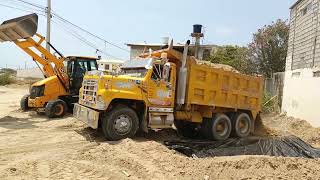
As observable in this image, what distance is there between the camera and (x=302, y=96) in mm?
18156

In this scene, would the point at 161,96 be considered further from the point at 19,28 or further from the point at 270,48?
the point at 270,48

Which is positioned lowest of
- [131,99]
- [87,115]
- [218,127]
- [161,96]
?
[218,127]

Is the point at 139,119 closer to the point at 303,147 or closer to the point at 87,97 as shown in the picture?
the point at 87,97

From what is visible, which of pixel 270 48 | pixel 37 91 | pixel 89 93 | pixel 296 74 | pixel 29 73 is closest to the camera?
pixel 89 93

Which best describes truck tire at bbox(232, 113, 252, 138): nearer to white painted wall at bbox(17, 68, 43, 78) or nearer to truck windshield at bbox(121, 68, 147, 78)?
truck windshield at bbox(121, 68, 147, 78)

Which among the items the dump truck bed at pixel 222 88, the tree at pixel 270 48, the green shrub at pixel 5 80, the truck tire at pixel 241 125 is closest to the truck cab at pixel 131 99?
the dump truck bed at pixel 222 88

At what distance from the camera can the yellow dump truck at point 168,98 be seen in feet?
38.5

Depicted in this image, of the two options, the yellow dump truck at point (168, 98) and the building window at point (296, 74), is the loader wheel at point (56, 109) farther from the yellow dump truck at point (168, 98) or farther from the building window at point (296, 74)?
the building window at point (296, 74)

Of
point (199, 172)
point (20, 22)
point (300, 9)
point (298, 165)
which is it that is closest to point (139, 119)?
point (199, 172)

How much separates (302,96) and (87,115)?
10.1 m

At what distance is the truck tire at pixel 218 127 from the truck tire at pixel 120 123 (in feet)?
8.99

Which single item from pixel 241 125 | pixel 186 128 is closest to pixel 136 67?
pixel 186 128

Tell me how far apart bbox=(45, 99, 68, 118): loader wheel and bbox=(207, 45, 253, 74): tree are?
1947 centimetres

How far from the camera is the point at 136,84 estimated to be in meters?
12.0
